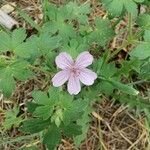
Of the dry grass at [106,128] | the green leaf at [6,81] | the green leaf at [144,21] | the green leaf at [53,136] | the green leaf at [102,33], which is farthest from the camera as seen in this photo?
the dry grass at [106,128]

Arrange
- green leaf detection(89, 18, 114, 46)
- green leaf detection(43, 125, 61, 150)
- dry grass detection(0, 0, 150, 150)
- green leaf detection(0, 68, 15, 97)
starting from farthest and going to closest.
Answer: dry grass detection(0, 0, 150, 150), green leaf detection(89, 18, 114, 46), green leaf detection(43, 125, 61, 150), green leaf detection(0, 68, 15, 97)

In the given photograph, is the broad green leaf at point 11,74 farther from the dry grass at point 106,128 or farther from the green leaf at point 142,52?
the dry grass at point 106,128

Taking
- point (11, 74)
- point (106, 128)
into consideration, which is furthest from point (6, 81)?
point (106, 128)

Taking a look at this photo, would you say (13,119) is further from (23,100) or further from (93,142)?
(93,142)

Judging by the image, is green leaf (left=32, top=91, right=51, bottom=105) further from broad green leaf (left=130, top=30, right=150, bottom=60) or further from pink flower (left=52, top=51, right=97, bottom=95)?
broad green leaf (left=130, top=30, right=150, bottom=60)

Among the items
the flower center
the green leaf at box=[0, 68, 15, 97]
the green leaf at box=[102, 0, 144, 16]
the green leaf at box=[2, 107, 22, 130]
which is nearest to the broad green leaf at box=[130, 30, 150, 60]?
the green leaf at box=[102, 0, 144, 16]

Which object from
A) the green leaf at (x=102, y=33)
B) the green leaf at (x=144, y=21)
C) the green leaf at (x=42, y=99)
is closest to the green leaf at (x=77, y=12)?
the green leaf at (x=102, y=33)

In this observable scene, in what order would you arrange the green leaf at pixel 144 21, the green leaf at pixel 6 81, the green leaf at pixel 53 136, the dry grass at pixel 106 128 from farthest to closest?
the dry grass at pixel 106 128
the green leaf at pixel 144 21
the green leaf at pixel 53 136
the green leaf at pixel 6 81
